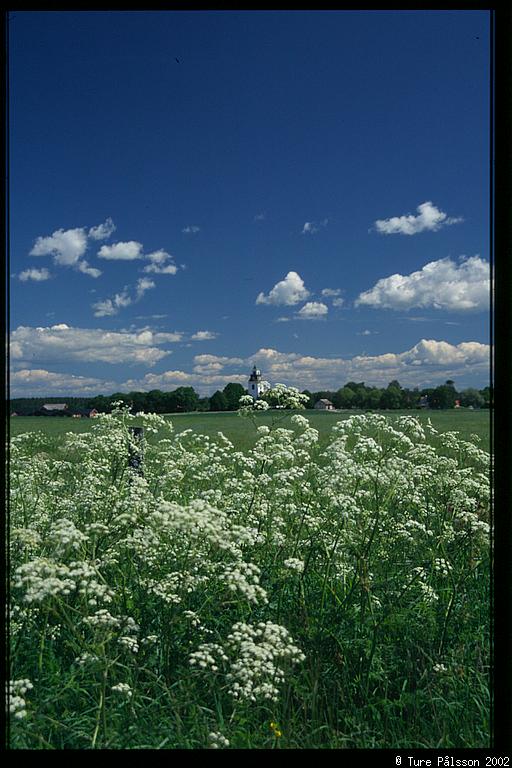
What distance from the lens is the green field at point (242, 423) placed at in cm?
210

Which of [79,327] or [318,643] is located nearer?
[318,643]

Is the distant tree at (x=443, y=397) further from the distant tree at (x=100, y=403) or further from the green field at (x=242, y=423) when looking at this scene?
the distant tree at (x=100, y=403)

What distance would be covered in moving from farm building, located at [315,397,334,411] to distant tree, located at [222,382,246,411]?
1.03 ft

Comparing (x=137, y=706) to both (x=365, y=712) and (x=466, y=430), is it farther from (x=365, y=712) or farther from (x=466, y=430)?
(x=466, y=430)

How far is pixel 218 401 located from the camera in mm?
2203

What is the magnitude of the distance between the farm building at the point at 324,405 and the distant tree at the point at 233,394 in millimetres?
315

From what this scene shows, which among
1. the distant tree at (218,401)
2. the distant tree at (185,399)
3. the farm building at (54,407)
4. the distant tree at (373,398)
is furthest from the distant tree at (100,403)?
the distant tree at (373,398)

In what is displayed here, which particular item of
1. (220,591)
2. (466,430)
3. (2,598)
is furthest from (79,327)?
(466,430)

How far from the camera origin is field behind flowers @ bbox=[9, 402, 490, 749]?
1.61 m

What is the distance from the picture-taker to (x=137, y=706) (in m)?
1.66

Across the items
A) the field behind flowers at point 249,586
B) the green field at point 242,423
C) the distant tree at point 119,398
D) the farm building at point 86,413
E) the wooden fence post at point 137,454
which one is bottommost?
the field behind flowers at point 249,586

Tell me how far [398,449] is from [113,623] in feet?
4.08

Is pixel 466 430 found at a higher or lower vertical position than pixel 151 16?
lower

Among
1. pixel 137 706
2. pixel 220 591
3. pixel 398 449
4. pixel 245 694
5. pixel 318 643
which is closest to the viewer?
pixel 245 694
